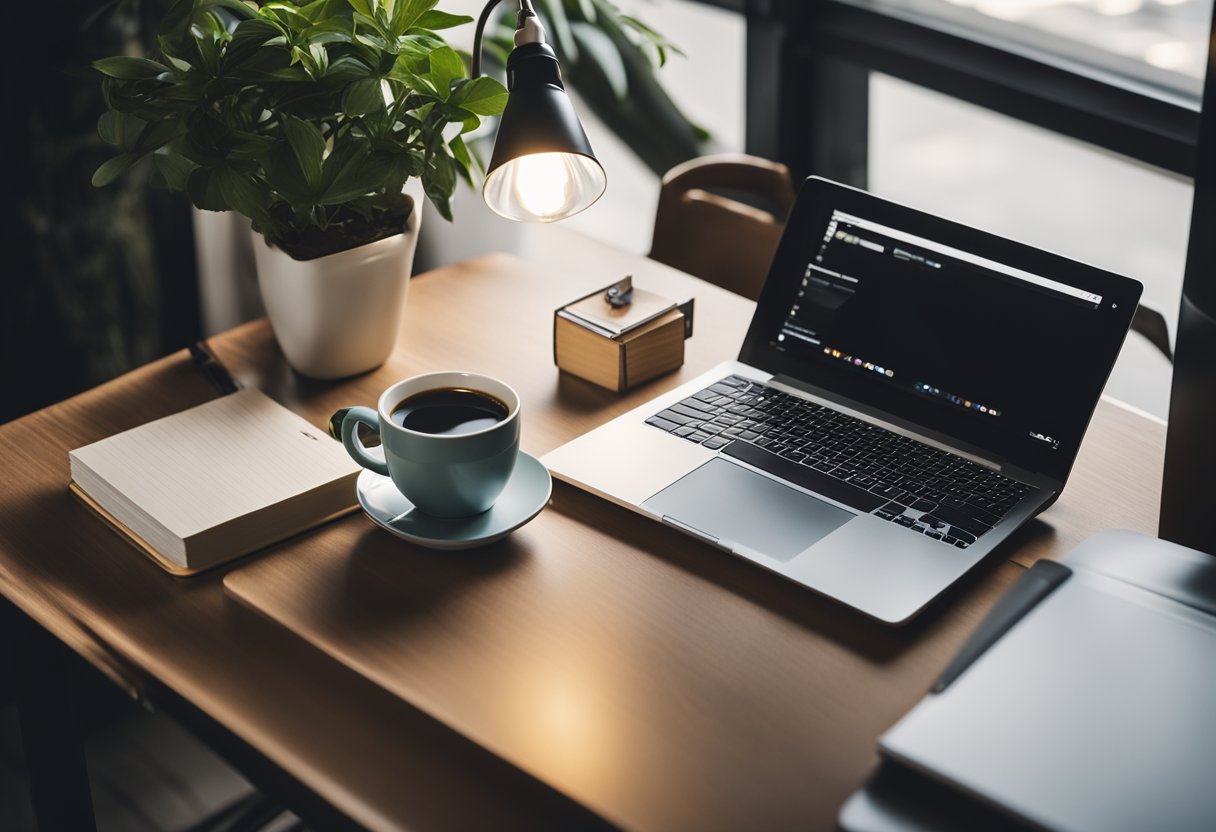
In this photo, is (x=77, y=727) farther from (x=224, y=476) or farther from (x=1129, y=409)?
(x=1129, y=409)

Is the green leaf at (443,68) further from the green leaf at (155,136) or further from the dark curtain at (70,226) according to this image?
the dark curtain at (70,226)

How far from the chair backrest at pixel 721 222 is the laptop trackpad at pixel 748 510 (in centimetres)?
65

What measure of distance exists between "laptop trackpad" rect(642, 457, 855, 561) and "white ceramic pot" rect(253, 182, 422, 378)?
42 centimetres

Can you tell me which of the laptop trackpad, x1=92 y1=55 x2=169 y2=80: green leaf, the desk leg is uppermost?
x1=92 y1=55 x2=169 y2=80: green leaf

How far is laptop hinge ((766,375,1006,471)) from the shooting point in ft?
3.76

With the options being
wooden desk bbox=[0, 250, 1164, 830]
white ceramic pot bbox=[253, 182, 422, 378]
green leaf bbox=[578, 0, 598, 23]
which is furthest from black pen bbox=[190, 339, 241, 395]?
green leaf bbox=[578, 0, 598, 23]

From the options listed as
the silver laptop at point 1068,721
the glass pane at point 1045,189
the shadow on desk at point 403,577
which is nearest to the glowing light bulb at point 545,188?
the shadow on desk at point 403,577

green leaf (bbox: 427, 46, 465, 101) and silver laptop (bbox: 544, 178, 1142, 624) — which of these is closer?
silver laptop (bbox: 544, 178, 1142, 624)

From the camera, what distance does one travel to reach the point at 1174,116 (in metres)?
1.67

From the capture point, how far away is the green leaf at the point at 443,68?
117 centimetres

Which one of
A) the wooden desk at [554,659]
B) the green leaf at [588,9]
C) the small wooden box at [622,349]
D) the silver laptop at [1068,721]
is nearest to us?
the silver laptop at [1068,721]

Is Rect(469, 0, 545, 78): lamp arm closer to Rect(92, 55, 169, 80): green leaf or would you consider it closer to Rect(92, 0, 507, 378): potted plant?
Rect(92, 0, 507, 378): potted plant

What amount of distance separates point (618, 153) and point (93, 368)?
123cm

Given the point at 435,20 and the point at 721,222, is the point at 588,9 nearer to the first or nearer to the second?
the point at 721,222
